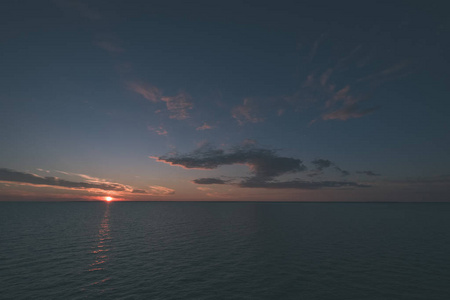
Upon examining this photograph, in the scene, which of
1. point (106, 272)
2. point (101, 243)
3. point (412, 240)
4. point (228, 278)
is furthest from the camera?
point (412, 240)

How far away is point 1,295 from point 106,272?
463 inches

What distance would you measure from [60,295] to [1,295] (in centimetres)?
704

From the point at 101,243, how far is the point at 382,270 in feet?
206

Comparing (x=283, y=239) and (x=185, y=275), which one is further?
(x=283, y=239)

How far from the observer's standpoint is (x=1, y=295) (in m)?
24.9

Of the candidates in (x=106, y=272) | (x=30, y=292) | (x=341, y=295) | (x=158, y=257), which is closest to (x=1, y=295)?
(x=30, y=292)

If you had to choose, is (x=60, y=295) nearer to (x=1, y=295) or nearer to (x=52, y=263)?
(x=1, y=295)

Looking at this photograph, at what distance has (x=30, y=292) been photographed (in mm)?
25766

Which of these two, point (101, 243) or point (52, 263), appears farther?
point (101, 243)

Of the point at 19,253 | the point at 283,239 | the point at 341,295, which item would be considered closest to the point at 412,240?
the point at 283,239

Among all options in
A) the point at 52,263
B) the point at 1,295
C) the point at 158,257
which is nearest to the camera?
the point at 1,295

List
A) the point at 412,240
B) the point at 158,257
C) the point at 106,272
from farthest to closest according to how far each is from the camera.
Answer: the point at 412,240, the point at 158,257, the point at 106,272

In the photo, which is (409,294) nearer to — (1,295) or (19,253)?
(1,295)

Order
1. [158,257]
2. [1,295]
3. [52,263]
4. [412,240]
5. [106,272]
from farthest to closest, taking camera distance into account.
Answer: [412,240] → [158,257] → [52,263] → [106,272] → [1,295]
